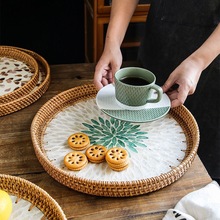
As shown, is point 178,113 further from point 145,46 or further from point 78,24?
point 78,24

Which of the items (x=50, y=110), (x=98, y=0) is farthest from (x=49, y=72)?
(x=98, y=0)

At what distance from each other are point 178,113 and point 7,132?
45 centimetres

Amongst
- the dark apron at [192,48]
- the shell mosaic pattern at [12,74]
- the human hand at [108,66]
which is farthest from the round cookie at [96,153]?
the dark apron at [192,48]

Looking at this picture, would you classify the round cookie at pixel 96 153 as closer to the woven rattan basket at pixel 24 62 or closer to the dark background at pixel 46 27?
the woven rattan basket at pixel 24 62

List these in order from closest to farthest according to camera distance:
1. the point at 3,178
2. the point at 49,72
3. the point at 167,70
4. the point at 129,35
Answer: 1. the point at 3,178
2. the point at 49,72
3. the point at 167,70
4. the point at 129,35

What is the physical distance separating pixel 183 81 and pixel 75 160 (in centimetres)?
35

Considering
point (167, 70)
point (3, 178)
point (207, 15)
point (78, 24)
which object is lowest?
point (78, 24)

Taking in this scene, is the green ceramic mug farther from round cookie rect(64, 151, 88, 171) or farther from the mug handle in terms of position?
round cookie rect(64, 151, 88, 171)

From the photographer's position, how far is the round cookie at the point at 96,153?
0.86 metres

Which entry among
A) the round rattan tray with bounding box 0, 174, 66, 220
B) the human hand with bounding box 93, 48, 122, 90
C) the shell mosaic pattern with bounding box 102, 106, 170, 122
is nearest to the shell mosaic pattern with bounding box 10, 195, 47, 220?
the round rattan tray with bounding box 0, 174, 66, 220

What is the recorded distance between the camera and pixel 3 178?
0.79m

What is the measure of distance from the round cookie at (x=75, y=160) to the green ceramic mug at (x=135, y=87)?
0.18 metres

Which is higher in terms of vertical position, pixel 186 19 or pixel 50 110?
pixel 186 19

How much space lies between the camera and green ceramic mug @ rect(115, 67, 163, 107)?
2.98 feet
